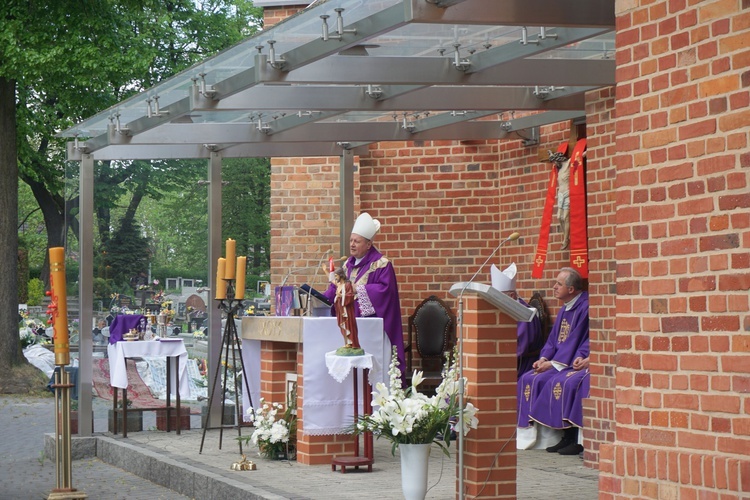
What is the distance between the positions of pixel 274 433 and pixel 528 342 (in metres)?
2.86

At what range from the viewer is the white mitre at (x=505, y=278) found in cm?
1078

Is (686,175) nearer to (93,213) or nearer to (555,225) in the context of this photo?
(555,225)

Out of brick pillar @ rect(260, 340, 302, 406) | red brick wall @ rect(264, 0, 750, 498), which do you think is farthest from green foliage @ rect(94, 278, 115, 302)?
red brick wall @ rect(264, 0, 750, 498)

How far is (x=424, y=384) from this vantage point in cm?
1186

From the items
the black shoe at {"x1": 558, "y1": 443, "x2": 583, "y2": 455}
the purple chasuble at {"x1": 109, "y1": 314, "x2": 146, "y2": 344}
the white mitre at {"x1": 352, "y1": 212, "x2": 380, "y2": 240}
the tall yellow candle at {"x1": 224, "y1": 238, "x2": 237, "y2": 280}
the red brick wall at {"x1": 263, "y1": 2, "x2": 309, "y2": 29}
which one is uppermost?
the red brick wall at {"x1": 263, "y1": 2, "x2": 309, "y2": 29}

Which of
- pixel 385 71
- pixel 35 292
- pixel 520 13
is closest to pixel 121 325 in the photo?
pixel 385 71

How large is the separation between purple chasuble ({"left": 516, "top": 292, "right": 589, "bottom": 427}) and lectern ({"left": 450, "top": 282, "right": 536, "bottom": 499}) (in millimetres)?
3378

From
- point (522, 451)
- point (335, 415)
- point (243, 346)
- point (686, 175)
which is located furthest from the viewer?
point (243, 346)

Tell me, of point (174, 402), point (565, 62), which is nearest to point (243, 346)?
point (174, 402)

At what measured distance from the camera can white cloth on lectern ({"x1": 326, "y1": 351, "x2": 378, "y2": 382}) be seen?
852 centimetres

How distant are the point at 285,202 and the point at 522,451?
3858mm

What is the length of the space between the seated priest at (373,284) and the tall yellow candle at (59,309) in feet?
8.31

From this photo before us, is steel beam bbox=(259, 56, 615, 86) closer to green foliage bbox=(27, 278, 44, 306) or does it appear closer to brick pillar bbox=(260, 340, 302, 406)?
brick pillar bbox=(260, 340, 302, 406)

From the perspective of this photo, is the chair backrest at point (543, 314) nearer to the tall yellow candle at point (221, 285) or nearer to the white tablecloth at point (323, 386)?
the white tablecloth at point (323, 386)
